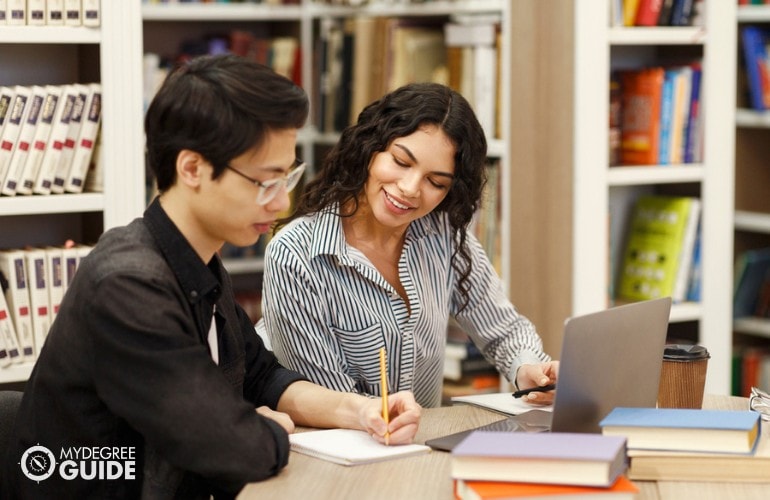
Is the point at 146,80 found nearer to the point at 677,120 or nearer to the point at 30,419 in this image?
the point at 677,120

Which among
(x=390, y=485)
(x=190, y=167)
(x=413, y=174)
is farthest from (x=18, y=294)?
(x=390, y=485)

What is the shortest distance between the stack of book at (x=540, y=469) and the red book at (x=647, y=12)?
203cm

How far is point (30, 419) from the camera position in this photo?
169cm

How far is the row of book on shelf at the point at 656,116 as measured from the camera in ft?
10.6

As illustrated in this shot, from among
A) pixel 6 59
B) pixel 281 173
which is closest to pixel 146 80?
pixel 6 59

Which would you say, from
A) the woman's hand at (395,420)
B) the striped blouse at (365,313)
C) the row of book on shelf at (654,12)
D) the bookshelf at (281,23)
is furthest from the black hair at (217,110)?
the bookshelf at (281,23)

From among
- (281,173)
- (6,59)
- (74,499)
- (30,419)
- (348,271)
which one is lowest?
(74,499)

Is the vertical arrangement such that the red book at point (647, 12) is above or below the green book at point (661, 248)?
above

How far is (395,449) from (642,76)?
1915 millimetres

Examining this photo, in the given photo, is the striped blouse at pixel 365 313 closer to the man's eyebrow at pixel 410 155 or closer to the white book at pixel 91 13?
the man's eyebrow at pixel 410 155

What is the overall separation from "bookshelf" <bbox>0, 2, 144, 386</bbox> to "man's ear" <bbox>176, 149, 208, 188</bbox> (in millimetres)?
1115

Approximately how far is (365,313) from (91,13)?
→ 3.38 ft

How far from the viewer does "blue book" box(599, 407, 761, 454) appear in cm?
156

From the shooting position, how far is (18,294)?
8.46ft
